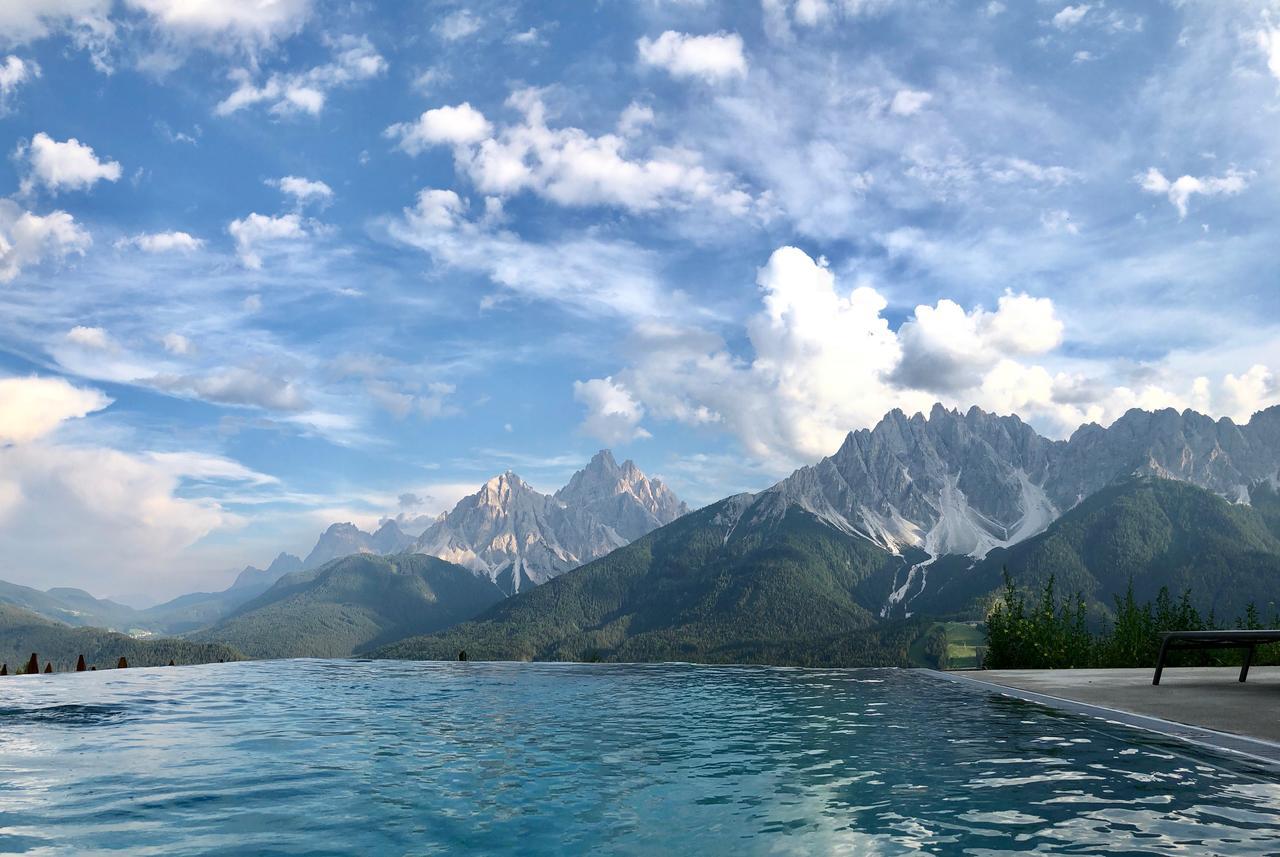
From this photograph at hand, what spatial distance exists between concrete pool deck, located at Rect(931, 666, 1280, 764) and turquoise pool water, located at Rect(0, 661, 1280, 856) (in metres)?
0.89

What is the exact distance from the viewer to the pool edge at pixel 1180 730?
47.3 ft

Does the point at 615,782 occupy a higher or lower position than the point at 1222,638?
lower

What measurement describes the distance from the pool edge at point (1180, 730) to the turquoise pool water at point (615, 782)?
503mm

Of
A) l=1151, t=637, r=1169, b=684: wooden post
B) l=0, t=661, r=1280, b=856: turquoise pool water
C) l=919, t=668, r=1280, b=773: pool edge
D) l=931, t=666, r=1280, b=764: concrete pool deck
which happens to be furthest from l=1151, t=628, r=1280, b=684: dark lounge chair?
l=0, t=661, r=1280, b=856: turquoise pool water

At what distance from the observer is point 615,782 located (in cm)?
1552

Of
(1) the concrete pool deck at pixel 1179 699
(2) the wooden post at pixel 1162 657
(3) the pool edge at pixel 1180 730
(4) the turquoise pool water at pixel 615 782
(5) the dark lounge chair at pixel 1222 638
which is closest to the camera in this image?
(4) the turquoise pool water at pixel 615 782

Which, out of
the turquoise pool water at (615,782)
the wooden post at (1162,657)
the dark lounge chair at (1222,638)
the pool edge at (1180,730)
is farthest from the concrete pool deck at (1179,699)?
the dark lounge chair at (1222,638)

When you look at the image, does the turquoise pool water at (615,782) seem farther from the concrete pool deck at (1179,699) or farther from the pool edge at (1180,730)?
the concrete pool deck at (1179,699)

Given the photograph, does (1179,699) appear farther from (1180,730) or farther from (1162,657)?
(1180,730)

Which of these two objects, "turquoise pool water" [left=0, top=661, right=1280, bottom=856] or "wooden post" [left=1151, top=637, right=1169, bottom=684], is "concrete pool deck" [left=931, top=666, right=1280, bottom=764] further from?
"turquoise pool water" [left=0, top=661, right=1280, bottom=856]

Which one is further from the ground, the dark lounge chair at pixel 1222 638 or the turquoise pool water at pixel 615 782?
the dark lounge chair at pixel 1222 638

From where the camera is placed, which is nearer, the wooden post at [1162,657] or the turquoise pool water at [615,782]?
the turquoise pool water at [615,782]

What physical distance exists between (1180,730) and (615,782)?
12248 mm

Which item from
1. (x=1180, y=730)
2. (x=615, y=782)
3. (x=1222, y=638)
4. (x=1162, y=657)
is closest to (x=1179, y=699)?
(x=1222, y=638)
